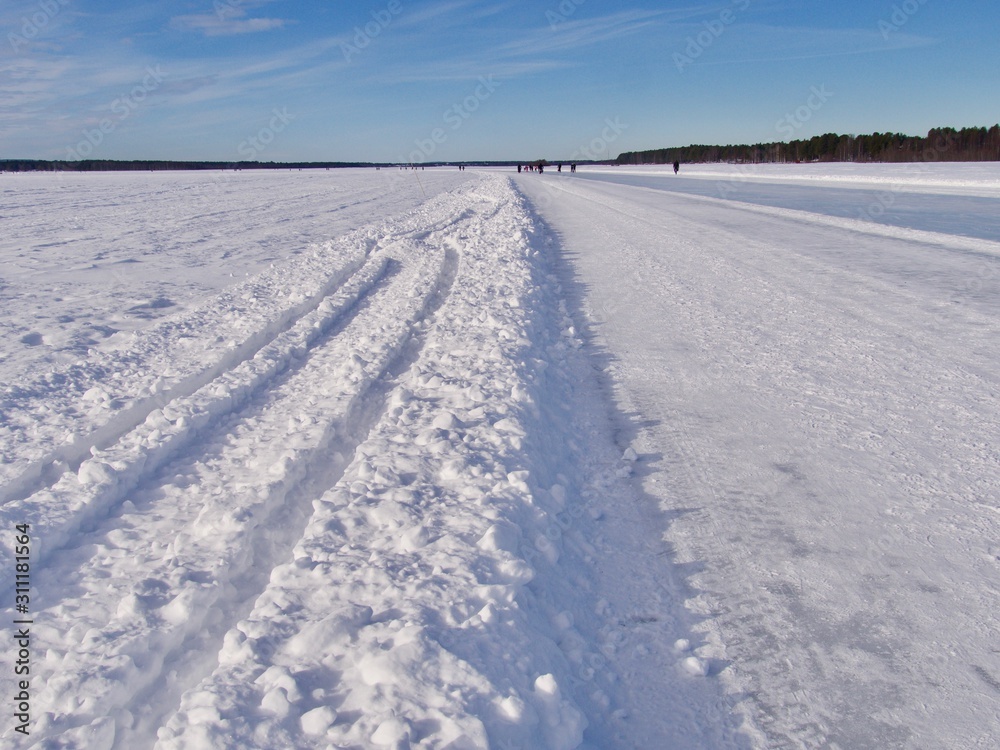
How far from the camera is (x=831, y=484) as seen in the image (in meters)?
3.95

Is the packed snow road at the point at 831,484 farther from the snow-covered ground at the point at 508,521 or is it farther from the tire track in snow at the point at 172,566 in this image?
the tire track in snow at the point at 172,566

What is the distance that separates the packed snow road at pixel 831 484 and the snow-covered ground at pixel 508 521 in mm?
20

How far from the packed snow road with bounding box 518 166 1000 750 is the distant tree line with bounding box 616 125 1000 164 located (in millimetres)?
68395

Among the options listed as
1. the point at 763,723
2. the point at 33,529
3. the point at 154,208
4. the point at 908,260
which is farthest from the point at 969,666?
the point at 154,208

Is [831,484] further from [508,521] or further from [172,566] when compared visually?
[172,566]

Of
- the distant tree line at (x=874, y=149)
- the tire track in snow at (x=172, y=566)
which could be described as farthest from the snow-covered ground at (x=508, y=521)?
the distant tree line at (x=874, y=149)

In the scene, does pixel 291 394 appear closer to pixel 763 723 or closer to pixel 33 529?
pixel 33 529

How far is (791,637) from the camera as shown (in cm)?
279

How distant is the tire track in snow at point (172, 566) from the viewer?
249 centimetres

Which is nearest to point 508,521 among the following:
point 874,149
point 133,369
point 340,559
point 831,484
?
point 340,559

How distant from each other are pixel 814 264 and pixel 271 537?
32.1 ft

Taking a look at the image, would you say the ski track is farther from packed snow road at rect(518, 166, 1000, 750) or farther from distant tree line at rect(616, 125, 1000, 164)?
distant tree line at rect(616, 125, 1000, 164)

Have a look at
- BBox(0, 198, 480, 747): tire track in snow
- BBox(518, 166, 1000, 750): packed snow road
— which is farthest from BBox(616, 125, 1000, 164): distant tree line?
BBox(0, 198, 480, 747): tire track in snow

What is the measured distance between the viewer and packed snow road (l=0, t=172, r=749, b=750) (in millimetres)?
2357
